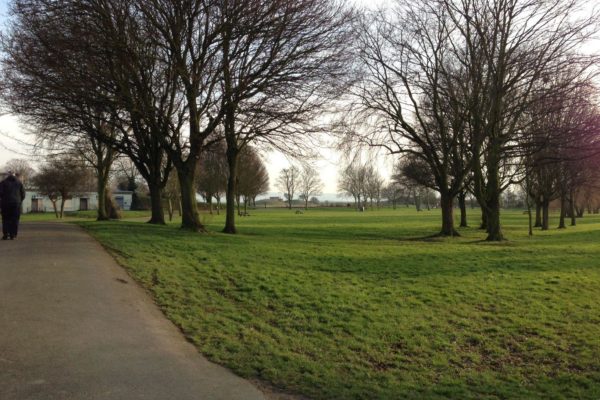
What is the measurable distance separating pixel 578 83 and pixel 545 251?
7.79 m

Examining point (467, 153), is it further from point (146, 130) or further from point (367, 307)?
point (367, 307)

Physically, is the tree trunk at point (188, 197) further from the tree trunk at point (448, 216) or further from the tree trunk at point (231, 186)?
the tree trunk at point (448, 216)

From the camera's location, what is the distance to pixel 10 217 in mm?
13906

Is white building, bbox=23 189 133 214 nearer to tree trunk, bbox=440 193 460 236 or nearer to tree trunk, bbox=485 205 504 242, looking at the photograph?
tree trunk, bbox=440 193 460 236

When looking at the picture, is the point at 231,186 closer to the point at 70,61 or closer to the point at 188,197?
the point at 188,197

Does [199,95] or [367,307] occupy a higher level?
[199,95]

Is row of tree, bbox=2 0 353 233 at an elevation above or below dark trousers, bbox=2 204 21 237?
above

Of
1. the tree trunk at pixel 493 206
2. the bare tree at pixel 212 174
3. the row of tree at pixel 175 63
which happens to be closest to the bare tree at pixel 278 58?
the row of tree at pixel 175 63

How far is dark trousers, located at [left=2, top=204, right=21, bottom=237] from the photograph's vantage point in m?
13.7

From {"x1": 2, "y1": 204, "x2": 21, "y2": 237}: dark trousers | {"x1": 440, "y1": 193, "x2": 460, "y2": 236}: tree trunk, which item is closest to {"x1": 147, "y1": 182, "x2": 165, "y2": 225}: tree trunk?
{"x1": 2, "y1": 204, "x2": 21, "y2": 237}: dark trousers

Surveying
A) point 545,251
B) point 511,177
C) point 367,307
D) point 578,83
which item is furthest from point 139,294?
point 511,177

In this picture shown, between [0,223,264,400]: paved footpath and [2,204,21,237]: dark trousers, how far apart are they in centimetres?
486

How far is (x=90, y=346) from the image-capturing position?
5.75 meters

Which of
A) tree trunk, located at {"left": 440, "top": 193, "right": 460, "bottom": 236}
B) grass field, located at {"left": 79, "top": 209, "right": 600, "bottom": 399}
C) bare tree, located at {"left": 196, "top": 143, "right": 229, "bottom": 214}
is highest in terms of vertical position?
bare tree, located at {"left": 196, "top": 143, "right": 229, "bottom": 214}
